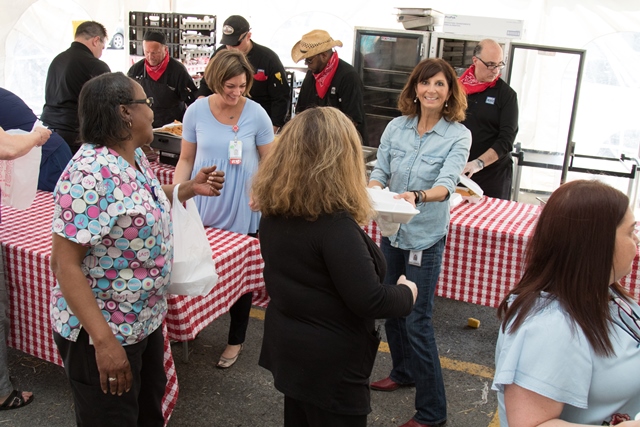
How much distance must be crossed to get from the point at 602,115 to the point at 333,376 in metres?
6.51

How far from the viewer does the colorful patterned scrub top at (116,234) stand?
189 centimetres

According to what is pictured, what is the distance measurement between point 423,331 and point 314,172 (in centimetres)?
136

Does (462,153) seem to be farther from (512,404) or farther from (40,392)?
(40,392)

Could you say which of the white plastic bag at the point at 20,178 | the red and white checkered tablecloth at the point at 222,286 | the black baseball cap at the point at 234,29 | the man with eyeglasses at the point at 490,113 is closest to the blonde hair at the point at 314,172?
the red and white checkered tablecloth at the point at 222,286

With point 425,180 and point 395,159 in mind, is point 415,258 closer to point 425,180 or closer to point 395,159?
point 425,180

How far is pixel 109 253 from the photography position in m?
1.97

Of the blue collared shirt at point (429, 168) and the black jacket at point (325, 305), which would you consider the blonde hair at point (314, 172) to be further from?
the blue collared shirt at point (429, 168)

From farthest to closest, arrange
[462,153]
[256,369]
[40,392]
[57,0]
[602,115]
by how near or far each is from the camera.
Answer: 1. [57,0]
2. [602,115]
3. [256,369]
4. [40,392]
5. [462,153]

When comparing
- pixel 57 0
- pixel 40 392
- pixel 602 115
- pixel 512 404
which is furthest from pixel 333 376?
pixel 57 0

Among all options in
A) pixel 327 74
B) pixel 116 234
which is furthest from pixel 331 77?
pixel 116 234

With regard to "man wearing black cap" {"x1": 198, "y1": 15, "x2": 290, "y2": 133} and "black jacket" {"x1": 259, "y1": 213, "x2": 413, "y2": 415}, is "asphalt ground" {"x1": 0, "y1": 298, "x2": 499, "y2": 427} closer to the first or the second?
"black jacket" {"x1": 259, "y1": 213, "x2": 413, "y2": 415}

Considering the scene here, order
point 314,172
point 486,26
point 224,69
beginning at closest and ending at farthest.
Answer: point 314,172 → point 224,69 → point 486,26

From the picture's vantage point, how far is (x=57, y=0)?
310 inches

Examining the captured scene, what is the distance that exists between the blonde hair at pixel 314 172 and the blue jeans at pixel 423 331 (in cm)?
99
